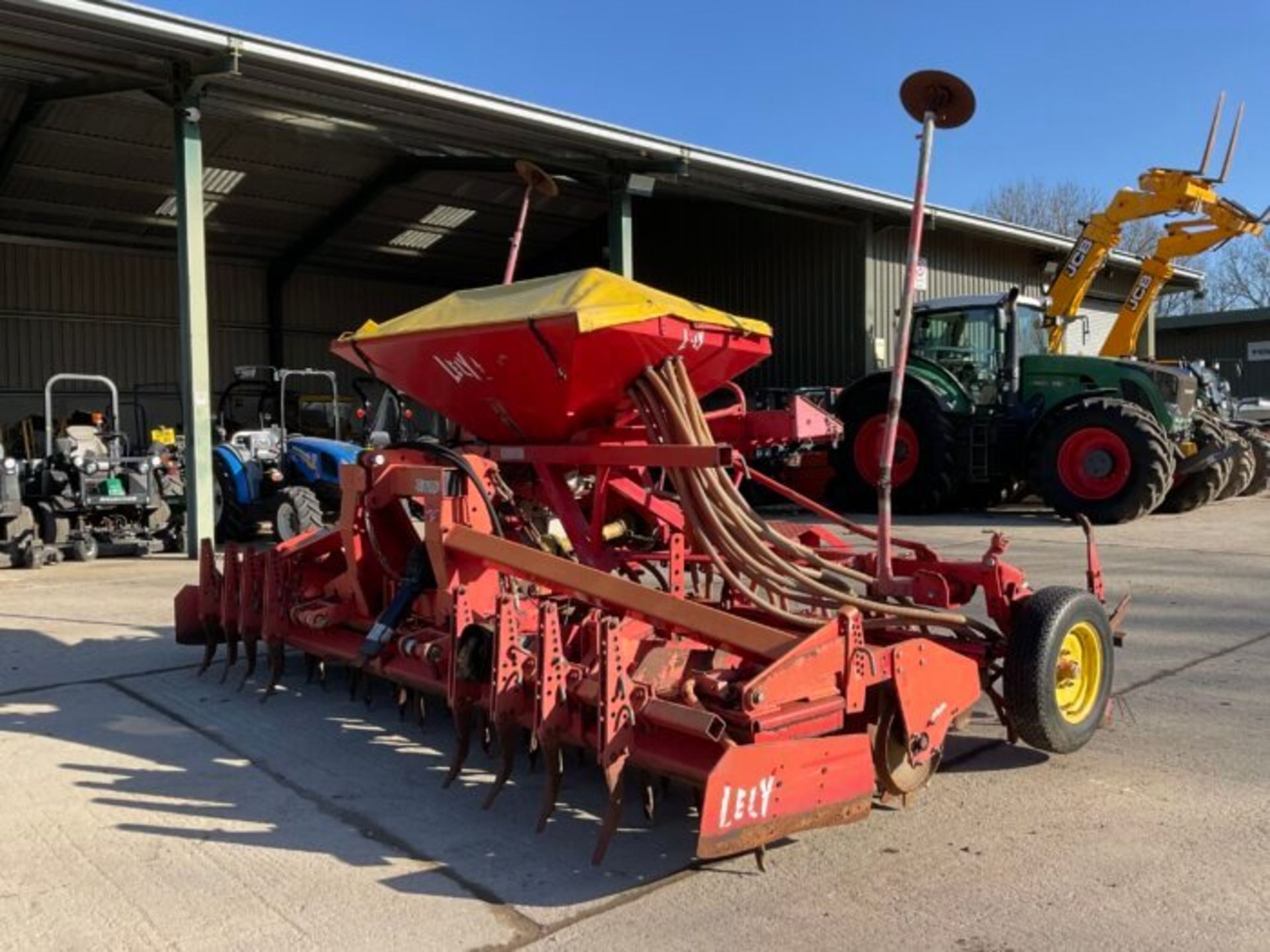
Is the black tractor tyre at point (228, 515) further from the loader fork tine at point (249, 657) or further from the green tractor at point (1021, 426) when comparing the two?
the green tractor at point (1021, 426)

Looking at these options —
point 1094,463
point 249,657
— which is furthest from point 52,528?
point 1094,463

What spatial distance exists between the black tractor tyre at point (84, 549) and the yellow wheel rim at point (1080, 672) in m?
9.74

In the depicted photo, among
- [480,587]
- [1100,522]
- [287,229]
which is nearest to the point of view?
[480,587]

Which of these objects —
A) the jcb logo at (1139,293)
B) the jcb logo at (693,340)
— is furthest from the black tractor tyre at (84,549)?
the jcb logo at (1139,293)

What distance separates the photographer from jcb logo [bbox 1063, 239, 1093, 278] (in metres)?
14.9

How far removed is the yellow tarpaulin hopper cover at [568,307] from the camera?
14.8 ft

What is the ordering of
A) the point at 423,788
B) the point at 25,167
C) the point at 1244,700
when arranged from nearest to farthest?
the point at 423,788
the point at 1244,700
the point at 25,167

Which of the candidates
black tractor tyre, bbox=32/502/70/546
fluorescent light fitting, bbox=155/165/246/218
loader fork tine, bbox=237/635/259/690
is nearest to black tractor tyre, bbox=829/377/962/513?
loader fork tine, bbox=237/635/259/690

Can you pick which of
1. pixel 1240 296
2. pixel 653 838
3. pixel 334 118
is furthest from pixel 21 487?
pixel 1240 296

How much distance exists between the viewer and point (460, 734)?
401cm

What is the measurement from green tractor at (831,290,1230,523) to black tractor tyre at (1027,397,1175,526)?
0.05 ft

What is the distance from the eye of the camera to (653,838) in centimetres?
353

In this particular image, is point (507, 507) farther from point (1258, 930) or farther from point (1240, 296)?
point (1240, 296)

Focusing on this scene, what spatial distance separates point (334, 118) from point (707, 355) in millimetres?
9394
